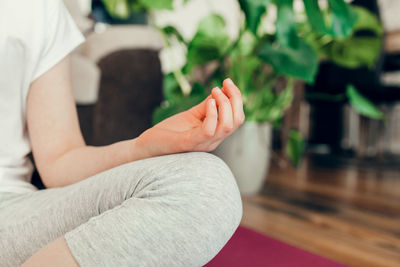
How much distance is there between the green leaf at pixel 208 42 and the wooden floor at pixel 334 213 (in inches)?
22.9

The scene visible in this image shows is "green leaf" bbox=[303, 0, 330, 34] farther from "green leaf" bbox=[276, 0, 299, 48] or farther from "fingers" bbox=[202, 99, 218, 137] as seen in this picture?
"fingers" bbox=[202, 99, 218, 137]

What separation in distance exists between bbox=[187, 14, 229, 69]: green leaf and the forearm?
0.85 m

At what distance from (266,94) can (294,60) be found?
0.40 m

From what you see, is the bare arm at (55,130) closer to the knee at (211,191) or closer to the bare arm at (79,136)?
the bare arm at (79,136)

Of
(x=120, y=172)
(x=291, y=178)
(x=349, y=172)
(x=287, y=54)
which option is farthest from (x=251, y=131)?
(x=120, y=172)

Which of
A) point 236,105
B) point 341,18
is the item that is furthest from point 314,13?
point 236,105

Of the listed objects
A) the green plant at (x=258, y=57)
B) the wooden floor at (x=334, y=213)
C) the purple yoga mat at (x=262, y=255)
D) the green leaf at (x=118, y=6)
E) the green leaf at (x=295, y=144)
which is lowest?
the wooden floor at (x=334, y=213)

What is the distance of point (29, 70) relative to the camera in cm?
57

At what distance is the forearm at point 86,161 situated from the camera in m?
0.49

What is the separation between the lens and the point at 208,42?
1.34 m

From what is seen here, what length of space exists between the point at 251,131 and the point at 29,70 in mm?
1061

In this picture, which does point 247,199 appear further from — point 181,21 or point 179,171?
point 181,21

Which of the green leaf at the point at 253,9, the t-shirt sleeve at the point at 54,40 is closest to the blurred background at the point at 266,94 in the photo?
the green leaf at the point at 253,9

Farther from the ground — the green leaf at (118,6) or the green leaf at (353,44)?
the green leaf at (118,6)
